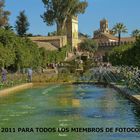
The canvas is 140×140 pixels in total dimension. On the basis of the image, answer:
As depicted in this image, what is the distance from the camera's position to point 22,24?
8950 cm

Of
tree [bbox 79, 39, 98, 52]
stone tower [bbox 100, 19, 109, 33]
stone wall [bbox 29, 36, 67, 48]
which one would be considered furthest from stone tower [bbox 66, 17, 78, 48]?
stone tower [bbox 100, 19, 109, 33]

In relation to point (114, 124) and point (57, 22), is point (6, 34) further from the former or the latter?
point (57, 22)

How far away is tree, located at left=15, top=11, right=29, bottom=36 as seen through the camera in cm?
8938

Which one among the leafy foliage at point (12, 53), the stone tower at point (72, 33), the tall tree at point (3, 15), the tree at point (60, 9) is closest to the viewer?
the leafy foliage at point (12, 53)

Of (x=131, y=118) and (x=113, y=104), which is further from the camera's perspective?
(x=113, y=104)

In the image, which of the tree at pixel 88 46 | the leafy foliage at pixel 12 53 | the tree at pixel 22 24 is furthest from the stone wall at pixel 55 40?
the leafy foliage at pixel 12 53

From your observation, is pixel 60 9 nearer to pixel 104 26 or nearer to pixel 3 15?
pixel 3 15

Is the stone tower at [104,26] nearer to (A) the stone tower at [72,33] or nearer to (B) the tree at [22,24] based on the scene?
(A) the stone tower at [72,33]

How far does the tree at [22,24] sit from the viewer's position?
89375 millimetres

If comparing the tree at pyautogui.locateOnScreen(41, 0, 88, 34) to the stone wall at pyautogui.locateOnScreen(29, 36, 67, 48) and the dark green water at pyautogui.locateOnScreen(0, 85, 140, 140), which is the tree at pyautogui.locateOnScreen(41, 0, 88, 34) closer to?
the stone wall at pyautogui.locateOnScreen(29, 36, 67, 48)

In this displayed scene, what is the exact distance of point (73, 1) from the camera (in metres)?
88.9

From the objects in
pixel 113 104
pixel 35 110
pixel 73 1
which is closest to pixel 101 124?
pixel 35 110

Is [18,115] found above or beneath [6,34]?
beneath

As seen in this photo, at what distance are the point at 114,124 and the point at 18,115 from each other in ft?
12.9
